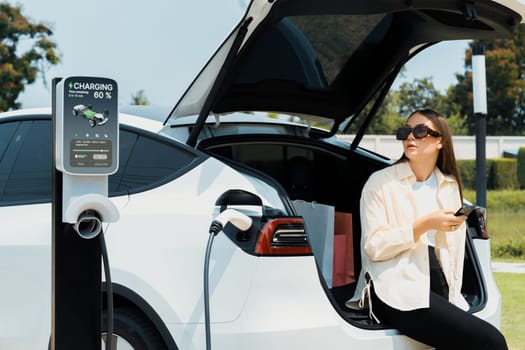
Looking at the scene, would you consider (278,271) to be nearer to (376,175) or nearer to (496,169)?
(376,175)

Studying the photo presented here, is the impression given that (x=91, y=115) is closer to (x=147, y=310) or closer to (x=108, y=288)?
(x=108, y=288)

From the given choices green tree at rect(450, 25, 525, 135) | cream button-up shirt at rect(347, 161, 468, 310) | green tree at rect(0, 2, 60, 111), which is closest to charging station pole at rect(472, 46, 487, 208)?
cream button-up shirt at rect(347, 161, 468, 310)

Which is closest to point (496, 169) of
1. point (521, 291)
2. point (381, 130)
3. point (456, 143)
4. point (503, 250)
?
point (456, 143)

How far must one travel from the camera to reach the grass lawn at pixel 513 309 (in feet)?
20.4

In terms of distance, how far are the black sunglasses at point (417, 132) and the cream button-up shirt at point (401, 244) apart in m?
0.14

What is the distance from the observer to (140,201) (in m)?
3.54

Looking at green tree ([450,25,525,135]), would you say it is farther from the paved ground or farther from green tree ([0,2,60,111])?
the paved ground

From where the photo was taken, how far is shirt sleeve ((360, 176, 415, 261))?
3496 mm

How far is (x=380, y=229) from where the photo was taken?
140 inches

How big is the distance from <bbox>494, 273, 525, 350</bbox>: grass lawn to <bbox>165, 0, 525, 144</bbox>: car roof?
2.54m

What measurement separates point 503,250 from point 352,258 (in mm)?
9162

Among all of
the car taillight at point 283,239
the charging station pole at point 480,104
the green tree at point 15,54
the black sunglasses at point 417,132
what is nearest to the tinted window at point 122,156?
the car taillight at point 283,239

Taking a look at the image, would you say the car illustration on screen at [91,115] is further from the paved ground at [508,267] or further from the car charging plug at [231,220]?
Answer: the paved ground at [508,267]

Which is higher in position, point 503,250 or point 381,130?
point 381,130
